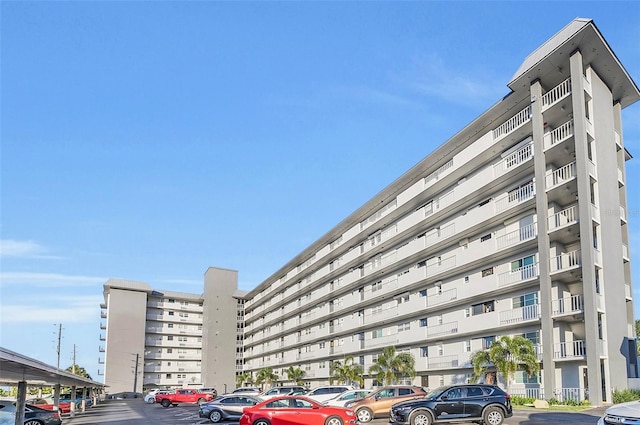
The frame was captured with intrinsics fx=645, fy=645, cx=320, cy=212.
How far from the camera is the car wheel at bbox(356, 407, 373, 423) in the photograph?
1236 inches

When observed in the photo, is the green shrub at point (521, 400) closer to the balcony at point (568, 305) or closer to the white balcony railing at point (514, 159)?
the balcony at point (568, 305)

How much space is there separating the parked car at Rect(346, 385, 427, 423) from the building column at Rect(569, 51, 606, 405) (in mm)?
9310

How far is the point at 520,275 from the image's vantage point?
1615 inches

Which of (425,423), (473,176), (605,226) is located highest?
(473,176)

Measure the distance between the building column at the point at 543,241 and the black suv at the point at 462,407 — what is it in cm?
1348

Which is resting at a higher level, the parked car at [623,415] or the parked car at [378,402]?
the parked car at [623,415]

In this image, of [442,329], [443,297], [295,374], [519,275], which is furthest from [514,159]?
[295,374]

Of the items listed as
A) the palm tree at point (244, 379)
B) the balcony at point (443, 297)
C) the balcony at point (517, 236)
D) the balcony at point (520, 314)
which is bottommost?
the palm tree at point (244, 379)

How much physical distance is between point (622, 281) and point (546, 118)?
11.0m

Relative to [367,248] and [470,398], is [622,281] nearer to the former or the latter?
[470,398]

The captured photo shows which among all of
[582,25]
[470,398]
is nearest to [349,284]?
[582,25]

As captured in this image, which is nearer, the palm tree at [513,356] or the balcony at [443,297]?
the palm tree at [513,356]

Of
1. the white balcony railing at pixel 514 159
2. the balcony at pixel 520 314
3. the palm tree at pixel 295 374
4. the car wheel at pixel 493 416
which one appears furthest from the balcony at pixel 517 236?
the palm tree at pixel 295 374

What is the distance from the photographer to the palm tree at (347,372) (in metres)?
62.9
